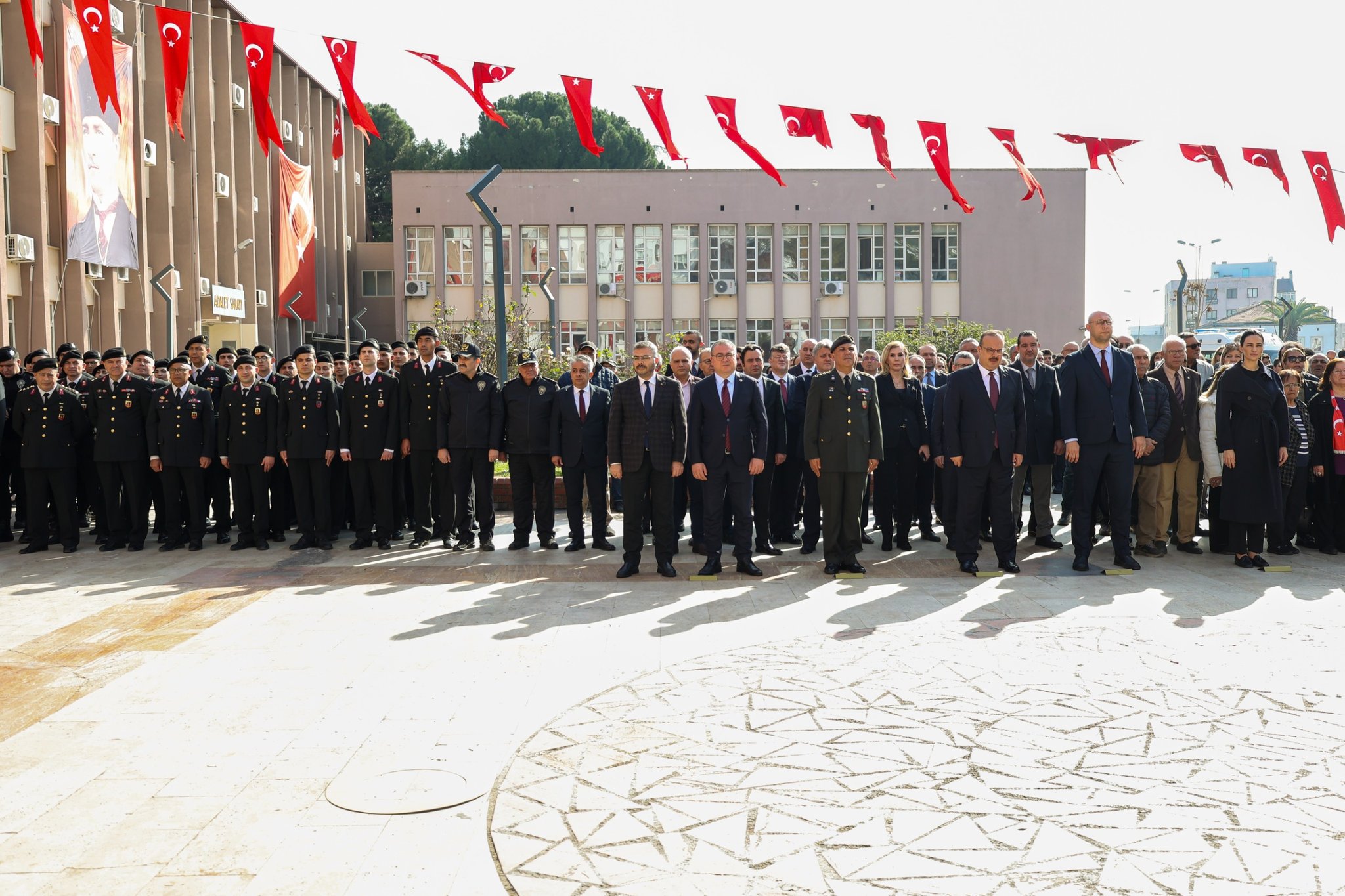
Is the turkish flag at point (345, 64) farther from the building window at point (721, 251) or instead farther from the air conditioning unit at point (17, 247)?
the building window at point (721, 251)

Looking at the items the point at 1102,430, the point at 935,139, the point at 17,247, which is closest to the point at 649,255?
the point at 17,247

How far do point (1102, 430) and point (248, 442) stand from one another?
8.11 metres

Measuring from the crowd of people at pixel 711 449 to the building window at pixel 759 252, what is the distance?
3555 centimetres

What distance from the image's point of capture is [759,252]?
47844mm

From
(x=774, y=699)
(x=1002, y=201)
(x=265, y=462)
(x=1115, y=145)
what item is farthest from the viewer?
(x=1002, y=201)

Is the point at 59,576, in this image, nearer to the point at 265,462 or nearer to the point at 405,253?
the point at 265,462

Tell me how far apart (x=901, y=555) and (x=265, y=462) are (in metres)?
6.27

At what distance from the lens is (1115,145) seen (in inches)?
536

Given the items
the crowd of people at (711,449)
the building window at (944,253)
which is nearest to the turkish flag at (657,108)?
the crowd of people at (711,449)

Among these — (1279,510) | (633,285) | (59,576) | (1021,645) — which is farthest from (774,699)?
(633,285)

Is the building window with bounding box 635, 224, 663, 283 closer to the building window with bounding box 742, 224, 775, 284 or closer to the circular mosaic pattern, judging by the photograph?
the building window with bounding box 742, 224, 775, 284

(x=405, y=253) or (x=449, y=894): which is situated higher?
(x=405, y=253)

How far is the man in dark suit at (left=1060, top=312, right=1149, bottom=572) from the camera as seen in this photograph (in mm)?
9742

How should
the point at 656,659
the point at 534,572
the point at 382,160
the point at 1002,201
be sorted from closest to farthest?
1. the point at 656,659
2. the point at 534,572
3. the point at 1002,201
4. the point at 382,160
